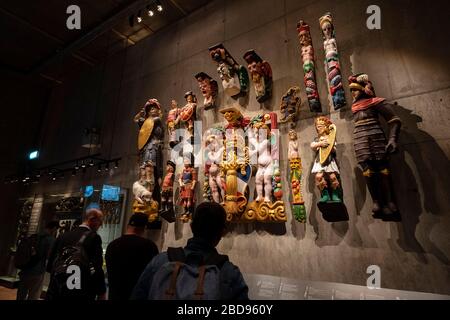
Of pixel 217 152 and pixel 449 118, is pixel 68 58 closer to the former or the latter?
pixel 217 152

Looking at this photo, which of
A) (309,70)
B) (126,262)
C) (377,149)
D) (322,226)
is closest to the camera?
(126,262)

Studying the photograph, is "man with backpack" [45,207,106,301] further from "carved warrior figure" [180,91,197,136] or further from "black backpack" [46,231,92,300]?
"carved warrior figure" [180,91,197,136]

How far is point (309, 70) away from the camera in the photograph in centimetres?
321

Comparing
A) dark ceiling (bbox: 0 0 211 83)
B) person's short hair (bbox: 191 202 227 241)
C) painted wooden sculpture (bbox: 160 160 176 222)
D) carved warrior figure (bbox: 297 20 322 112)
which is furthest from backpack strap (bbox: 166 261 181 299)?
dark ceiling (bbox: 0 0 211 83)

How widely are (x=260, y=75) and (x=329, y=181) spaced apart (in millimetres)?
1810

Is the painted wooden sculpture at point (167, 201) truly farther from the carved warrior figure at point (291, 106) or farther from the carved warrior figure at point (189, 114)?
the carved warrior figure at point (291, 106)

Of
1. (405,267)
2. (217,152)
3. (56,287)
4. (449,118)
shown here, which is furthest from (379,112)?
(56,287)

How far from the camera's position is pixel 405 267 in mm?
2451

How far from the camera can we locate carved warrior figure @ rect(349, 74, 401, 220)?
96.1 inches

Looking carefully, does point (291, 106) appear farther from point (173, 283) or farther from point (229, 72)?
point (173, 283)

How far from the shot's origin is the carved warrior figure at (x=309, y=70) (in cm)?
312

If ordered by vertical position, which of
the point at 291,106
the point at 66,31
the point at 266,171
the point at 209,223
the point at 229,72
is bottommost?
the point at 209,223

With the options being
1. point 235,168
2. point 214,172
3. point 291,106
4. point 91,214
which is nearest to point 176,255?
point 91,214

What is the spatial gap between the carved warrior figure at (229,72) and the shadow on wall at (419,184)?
2.16 meters
